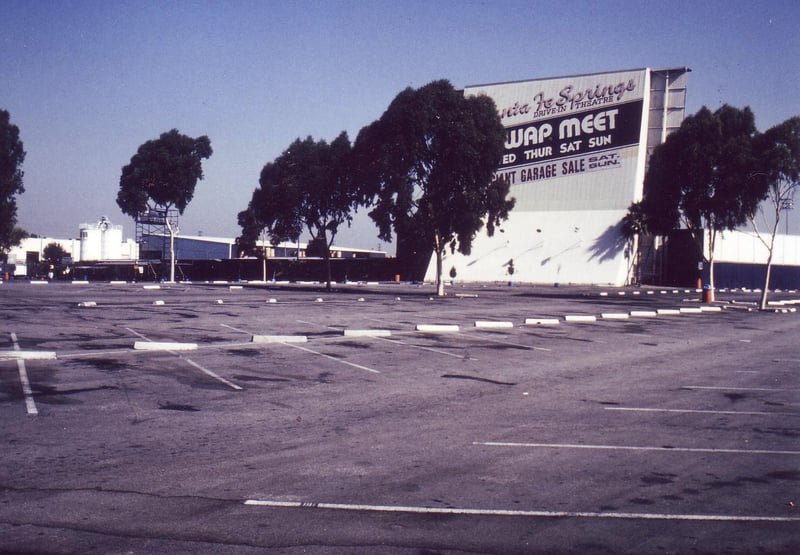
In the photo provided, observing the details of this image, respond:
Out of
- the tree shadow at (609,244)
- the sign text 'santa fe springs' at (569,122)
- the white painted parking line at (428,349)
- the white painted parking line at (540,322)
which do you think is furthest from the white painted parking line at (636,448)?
the sign text 'santa fe springs' at (569,122)

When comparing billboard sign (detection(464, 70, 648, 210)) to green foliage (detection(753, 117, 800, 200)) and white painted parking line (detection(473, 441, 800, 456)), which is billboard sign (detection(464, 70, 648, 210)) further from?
white painted parking line (detection(473, 441, 800, 456))

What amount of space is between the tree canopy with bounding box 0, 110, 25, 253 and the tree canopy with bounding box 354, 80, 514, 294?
85.0 ft

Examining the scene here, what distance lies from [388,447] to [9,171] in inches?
2000

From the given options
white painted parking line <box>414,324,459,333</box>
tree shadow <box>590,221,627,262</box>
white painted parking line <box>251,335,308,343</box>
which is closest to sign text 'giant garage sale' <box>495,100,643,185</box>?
tree shadow <box>590,221,627,262</box>

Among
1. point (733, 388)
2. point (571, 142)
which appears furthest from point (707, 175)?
point (733, 388)

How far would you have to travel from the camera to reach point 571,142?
62.9 meters

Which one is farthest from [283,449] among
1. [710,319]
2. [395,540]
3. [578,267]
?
[578,267]

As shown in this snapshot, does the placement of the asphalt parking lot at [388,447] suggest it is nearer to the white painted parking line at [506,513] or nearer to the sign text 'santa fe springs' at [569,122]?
the white painted parking line at [506,513]

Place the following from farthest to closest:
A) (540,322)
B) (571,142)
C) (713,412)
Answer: (571,142), (540,322), (713,412)

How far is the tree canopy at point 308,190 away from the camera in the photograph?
47281mm

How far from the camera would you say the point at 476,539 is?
15.7ft

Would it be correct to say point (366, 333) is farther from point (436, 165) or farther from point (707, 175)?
point (707, 175)

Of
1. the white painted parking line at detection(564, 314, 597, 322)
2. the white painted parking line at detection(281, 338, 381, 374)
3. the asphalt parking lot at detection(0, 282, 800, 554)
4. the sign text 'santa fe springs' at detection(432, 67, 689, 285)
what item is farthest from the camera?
the sign text 'santa fe springs' at detection(432, 67, 689, 285)

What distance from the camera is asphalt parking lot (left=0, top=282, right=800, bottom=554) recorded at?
490cm
